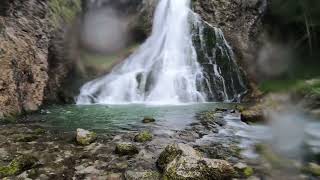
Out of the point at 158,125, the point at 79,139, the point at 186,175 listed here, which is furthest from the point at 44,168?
the point at 158,125

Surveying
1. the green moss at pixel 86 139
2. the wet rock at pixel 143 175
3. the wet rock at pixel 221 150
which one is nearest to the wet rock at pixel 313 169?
the wet rock at pixel 221 150

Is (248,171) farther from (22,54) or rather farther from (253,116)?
(22,54)

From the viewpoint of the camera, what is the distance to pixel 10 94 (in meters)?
13.2

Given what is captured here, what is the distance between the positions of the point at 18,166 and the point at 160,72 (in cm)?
1506

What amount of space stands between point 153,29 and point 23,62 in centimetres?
1213

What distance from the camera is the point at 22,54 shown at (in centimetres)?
1469

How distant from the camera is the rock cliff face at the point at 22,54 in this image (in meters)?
13.2

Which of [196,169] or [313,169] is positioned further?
[313,169]

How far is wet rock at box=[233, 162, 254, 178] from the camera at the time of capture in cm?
657

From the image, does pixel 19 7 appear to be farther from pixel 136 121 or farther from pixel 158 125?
pixel 158 125

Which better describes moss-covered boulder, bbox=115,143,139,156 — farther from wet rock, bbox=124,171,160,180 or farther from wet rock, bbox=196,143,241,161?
wet rock, bbox=196,143,241,161

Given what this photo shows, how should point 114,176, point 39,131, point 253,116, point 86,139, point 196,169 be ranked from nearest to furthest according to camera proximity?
point 196,169
point 114,176
point 86,139
point 39,131
point 253,116

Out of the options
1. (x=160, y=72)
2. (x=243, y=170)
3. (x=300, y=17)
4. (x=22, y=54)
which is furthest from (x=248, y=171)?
(x=300, y=17)

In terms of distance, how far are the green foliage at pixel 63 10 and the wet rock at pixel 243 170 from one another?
14.1 metres
